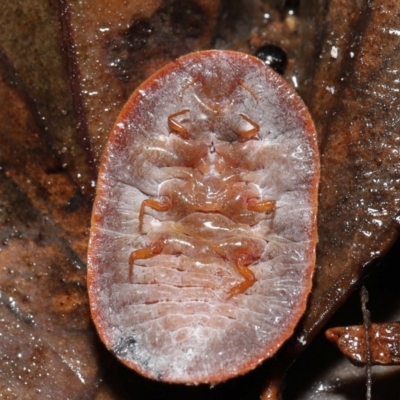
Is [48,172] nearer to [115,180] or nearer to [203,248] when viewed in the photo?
[115,180]

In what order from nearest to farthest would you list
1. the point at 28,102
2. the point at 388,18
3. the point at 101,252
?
the point at 101,252 < the point at 388,18 < the point at 28,102

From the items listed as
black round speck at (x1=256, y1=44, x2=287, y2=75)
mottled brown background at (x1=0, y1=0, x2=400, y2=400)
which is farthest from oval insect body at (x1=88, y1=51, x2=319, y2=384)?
black round speck at (x1=256, y1=44, x2=287, y2=75)

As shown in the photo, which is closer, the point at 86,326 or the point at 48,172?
the point at 86,326

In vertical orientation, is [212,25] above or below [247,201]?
above

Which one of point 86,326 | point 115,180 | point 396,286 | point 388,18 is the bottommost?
point 86,326

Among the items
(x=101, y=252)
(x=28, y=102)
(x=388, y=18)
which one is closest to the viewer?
(x=101, y=252)

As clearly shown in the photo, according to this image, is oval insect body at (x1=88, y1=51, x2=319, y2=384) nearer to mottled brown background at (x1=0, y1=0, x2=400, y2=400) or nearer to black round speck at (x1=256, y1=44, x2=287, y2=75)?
mottled brown background at (x1=0, y1=0, x2=400, y2=400)

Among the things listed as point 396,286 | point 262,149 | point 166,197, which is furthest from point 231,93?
point 396,286

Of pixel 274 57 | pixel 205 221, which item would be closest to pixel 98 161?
pixel 205 221
